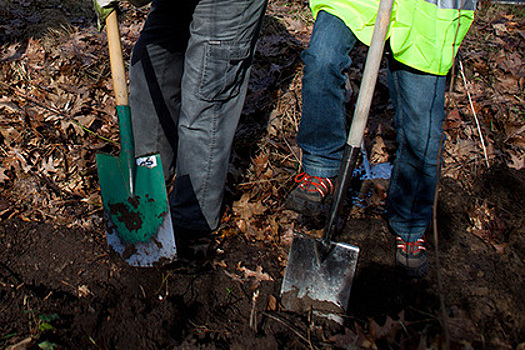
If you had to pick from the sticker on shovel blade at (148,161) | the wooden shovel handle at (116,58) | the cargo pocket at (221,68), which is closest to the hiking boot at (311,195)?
the cargo pocket at (221,68)

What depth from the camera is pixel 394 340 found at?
5.82ft

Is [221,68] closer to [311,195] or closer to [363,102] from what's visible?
[363,102]

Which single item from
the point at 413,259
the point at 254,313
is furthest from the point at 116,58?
the point at 413,259

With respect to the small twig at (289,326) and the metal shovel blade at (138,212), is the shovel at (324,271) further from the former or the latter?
the metal shovel blade at (138,212)

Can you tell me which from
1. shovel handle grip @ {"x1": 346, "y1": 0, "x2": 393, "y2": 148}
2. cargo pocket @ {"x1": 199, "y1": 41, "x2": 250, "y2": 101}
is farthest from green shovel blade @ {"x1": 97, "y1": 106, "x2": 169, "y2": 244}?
shovel handle grip @ {"x1": 346, "y1": 0, "x2": 393, "y2": 148}

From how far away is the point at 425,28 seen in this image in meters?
1.96

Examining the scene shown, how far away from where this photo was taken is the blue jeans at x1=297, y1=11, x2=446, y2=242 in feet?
6.92

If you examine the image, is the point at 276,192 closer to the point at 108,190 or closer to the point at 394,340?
the point at 108,190

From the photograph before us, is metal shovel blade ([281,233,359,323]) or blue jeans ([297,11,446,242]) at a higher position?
blue jeans ([297,11,446,242])

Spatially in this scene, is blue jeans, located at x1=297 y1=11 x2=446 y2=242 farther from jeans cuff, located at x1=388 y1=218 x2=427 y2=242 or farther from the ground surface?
the ground surface

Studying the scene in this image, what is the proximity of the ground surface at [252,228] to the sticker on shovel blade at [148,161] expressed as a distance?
54 centimetres

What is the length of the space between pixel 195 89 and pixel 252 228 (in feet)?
3.35

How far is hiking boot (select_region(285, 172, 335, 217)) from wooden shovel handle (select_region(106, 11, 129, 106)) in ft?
3.52

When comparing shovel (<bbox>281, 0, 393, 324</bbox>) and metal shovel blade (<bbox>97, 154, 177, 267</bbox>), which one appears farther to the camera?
metal shovel blade (<bbox>97, 154, 177, 267</bbox>)
